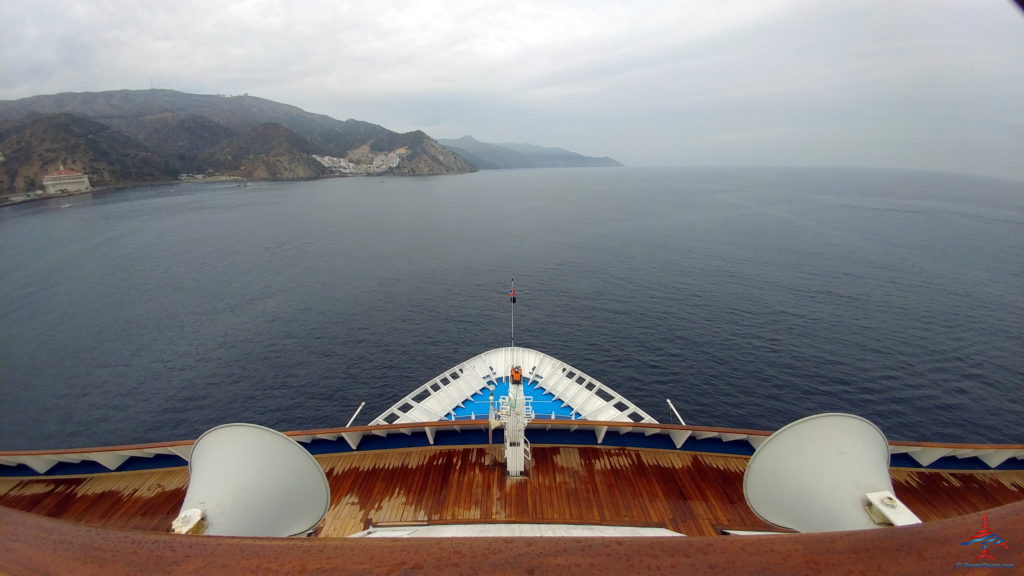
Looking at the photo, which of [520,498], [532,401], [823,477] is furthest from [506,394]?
[823,477]

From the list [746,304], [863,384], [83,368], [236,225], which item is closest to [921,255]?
[746,304]

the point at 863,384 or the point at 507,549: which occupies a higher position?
the point at 507,549

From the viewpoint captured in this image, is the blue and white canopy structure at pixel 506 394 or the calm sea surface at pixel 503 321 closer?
the blue and white canopy structure at pixel 506 394

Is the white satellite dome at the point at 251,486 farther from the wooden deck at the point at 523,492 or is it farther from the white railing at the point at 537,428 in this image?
the white railing at the point at 537,428

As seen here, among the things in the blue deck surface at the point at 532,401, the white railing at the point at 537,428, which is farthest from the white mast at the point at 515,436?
the blue deck surface at the point at 532,401

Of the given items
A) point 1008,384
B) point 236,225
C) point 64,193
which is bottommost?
point 1008,384

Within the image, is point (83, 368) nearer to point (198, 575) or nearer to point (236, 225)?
point (198, 575)
